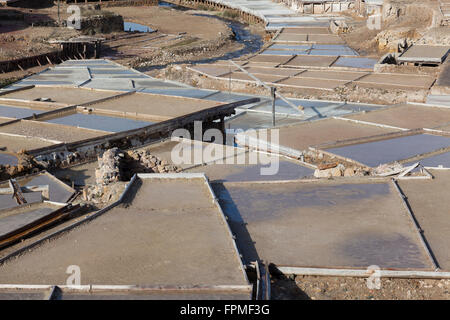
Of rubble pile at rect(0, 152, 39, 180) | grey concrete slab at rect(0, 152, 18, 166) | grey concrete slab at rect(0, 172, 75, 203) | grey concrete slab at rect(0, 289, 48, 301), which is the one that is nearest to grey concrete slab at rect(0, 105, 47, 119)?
grey concrete slab at rect(0, 152, 18, 166)

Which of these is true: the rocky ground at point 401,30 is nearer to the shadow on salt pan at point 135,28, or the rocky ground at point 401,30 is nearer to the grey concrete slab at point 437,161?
the shadow on salt pan at point 135,28

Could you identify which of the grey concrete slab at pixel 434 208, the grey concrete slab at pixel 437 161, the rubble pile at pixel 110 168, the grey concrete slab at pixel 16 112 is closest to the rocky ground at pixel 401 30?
the grey concrete slab at pixel 437 161

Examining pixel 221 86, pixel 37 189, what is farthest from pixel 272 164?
pixel 221 86

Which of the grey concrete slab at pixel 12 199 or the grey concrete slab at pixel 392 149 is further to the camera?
the grey concrete slab at pixel 392 149

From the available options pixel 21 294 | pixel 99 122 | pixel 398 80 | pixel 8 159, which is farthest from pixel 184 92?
pixel 21 294

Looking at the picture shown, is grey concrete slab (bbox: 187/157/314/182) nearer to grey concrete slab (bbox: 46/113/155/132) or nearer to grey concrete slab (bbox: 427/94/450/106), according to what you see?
grey concrete slab (bbox: 46/113/155/132)
